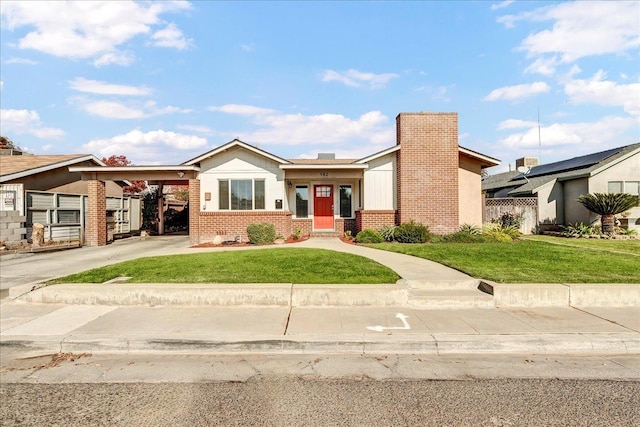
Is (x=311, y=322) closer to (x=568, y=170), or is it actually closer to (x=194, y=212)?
(x=194, y=212)

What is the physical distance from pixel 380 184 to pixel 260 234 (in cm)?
583

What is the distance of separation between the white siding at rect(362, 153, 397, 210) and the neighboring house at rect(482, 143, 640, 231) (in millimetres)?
9570

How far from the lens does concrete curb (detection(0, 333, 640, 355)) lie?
15.5ft

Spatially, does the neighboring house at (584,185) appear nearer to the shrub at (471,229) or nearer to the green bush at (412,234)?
the shrub at (471,229)

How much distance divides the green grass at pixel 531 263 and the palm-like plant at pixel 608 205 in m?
5.04

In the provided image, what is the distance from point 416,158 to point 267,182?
661 centimetres

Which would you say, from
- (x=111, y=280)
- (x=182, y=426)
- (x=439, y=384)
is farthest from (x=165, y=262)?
(x=439, y=384)

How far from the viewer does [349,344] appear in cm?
479

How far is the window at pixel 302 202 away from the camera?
17328 mm

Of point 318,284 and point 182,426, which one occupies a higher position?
point 318,284

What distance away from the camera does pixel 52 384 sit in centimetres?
387

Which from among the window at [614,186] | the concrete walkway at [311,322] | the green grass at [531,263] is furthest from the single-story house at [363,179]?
the concrete walkway at [311,322]

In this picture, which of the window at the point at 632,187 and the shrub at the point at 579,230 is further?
the window at the point at 632,187

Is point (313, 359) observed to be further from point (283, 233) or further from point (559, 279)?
point (283, 233)
